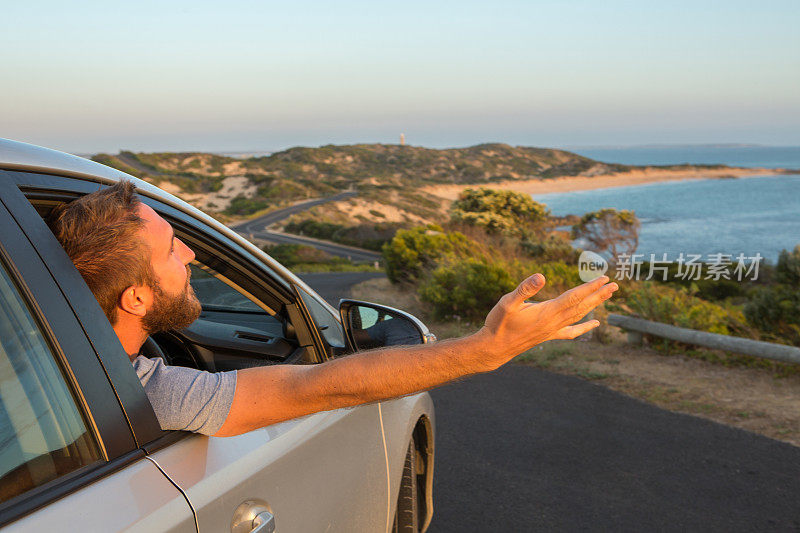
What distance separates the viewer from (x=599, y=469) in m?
4.53

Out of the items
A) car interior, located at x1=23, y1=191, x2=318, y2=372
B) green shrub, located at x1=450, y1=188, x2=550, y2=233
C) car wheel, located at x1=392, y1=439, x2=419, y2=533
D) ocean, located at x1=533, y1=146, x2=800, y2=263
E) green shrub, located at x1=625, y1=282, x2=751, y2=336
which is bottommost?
ocean, located at x1=533, y1=146, x2=800, y2=263

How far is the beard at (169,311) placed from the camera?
1.61 metres

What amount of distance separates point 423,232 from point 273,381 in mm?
14335

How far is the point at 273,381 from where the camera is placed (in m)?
1.54

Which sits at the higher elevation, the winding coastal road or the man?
the man

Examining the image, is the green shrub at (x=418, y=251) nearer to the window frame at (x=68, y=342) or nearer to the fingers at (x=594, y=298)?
the fingers at (x=594, y=298)

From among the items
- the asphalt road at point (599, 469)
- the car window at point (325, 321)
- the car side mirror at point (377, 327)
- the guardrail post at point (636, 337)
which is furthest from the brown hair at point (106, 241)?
the guardrail post at point (636, 337)

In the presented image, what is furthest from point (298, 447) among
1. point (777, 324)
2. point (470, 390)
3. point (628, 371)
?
point (777, 324)

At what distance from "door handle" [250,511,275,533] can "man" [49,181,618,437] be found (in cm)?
20

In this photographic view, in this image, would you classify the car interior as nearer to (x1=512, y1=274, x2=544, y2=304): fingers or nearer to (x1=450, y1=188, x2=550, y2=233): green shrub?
(x1=512, y1=274, x2=544, y2=304): fingers

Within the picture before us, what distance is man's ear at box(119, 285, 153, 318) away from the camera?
1.54m

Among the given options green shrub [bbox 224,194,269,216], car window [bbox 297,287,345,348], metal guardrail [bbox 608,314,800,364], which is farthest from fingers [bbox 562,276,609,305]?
green shrub [bbox 224,194,269,216]

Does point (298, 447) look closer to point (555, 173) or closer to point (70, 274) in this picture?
point (70, 274)

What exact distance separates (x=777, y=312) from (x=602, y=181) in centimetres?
12876
